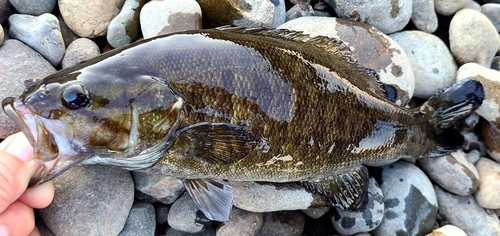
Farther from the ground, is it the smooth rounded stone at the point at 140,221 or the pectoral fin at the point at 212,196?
the pectoral fin at the point at 212,196

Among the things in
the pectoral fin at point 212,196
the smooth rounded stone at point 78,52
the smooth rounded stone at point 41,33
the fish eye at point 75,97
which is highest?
the fish eye at point 75,97

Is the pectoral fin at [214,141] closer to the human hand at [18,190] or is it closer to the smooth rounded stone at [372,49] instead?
the human hand at [18,190]

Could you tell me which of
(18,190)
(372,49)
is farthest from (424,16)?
(18,190)

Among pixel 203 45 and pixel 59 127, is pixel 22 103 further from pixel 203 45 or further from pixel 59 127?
pixel 203 45

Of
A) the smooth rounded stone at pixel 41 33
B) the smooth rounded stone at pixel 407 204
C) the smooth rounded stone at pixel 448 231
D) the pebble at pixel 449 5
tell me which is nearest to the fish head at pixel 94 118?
the smooth rounded stone at pixel 41 33

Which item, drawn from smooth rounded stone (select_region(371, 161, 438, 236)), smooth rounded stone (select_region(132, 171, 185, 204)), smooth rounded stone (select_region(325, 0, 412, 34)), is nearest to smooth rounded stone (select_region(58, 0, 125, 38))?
smooth rounded stone (select_region(132, 171, 185, 204))

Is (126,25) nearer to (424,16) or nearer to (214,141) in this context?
(214,141)

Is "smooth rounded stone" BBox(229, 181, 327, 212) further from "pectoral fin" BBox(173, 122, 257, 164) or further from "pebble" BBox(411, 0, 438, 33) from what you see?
"pebble" BBox(411, 0, 438, 33)

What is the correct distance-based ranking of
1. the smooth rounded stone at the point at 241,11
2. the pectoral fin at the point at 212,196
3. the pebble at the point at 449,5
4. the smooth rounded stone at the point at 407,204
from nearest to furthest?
the pectoral fin at the point at 212,196 < the smooth rounded stone at the point at 241,11 < the smooth rounded stone at the point at 407,204 < the pebble at the point at 449,5

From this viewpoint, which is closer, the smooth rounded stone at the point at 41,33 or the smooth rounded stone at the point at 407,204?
the smooth rounded stone at the point at 41,33
